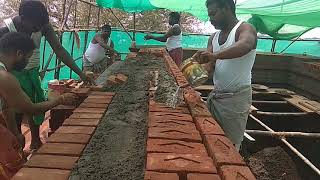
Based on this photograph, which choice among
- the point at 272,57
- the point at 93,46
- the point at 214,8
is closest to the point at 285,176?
the point at 214,8

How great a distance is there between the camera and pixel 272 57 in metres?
7.85

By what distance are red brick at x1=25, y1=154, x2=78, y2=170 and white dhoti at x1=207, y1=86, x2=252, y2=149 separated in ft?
5.36

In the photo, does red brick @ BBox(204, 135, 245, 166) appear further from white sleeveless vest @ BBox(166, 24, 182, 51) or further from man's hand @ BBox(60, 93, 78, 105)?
white sleeveless vest @ BBox(166, 24, 182, 51)

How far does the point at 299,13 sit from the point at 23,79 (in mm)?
4017

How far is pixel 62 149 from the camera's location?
165 cm

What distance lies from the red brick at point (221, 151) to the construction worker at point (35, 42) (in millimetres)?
1689

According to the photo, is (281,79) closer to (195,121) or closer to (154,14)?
(195,121)

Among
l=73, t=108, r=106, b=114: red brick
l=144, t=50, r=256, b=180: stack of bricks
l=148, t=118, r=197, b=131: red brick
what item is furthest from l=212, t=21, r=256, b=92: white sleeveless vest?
l=73, t=108, r=106, b=114: red brick

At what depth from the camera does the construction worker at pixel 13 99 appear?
224cm

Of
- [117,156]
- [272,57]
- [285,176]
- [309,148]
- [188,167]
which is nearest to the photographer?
[188,167]

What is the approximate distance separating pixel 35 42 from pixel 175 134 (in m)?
1.99

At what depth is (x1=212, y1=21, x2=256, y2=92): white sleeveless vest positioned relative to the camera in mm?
2729

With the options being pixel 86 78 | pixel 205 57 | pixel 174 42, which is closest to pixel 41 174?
pixel 205 57

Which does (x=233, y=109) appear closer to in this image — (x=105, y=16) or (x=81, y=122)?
(x=81, y=122)
